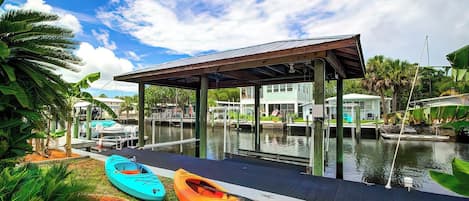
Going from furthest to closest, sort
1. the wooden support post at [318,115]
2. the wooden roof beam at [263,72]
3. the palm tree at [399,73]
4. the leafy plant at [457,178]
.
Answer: the palm tree at [399,73] < the wooden roof beam at [263,72] < the wooden support post at [318,115] < the leafy plant at [457,178]

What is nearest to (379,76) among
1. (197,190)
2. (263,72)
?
(263,72)

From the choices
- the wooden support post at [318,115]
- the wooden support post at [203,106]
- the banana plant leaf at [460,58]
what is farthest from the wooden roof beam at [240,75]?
the banana plant leaf at [460,58]

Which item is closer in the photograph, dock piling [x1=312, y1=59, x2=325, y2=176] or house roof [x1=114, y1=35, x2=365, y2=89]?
house roof [x1=114, y1=35, x2=365, y2=89]

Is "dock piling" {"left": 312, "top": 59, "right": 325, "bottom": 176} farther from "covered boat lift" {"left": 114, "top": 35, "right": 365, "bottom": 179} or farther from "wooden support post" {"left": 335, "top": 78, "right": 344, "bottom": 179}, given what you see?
"wooden support post" {"left": 335, "top": 78, "right": 344, "bottom": 179}

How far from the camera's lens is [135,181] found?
4.66 meters

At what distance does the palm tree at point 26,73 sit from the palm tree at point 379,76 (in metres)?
26.8

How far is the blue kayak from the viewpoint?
432 cm

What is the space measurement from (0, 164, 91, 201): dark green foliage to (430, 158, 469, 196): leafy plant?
331cm

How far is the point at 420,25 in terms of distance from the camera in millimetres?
7559

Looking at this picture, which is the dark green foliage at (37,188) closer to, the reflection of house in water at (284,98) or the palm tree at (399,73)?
the reflection of house in water at (284,98)

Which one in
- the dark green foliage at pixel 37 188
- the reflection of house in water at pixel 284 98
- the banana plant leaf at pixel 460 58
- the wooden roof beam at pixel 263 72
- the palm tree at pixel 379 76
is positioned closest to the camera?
the dark green foliage at pixel 37 188

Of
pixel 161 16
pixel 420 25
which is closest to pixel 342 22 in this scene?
pixel 420 25

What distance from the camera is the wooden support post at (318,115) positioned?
17.8ft

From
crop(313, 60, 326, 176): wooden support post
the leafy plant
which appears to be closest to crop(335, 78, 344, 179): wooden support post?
crop(313, 60, 326, 176): wooden support post
